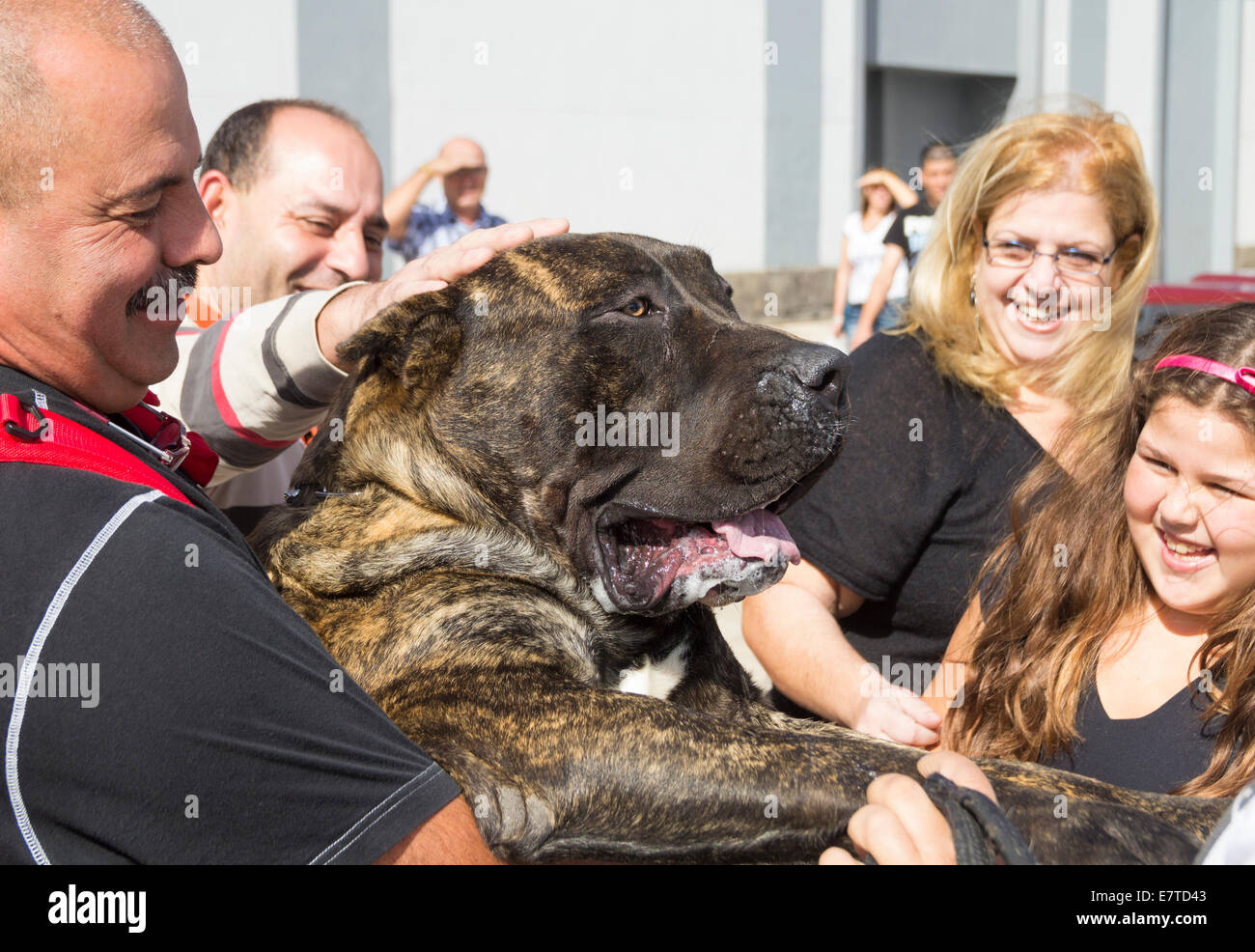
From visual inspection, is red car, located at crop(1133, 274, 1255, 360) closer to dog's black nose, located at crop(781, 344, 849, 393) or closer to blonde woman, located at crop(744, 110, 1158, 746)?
blonde woman, located at crop(744, 110, 1158, 746)

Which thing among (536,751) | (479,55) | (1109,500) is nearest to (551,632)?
(536,751)

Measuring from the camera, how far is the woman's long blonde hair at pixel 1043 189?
3299 mm

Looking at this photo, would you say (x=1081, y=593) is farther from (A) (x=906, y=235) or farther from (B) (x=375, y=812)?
(A) (x=906, y=235)

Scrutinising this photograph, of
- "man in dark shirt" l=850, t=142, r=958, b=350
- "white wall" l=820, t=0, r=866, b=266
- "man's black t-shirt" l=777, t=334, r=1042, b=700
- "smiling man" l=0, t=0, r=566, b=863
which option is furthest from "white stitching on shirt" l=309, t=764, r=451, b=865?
"white wall" l=820, t=0, r=866, b=266

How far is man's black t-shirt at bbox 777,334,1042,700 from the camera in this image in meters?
3.17

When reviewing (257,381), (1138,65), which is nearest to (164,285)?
(257,381)

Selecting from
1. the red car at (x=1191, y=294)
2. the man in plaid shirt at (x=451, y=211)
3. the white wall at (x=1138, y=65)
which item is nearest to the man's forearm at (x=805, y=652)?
the red car at (x=1191, y=294)

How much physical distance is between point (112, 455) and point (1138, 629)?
203cm

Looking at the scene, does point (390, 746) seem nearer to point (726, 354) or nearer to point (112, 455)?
point (112, 455)

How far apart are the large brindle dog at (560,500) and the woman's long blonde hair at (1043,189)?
941 mm

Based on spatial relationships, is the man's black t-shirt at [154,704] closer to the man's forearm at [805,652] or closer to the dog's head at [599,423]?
the dog's head at [599,423]

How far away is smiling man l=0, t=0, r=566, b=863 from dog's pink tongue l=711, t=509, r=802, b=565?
95cm

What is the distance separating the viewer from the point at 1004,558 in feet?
9.51

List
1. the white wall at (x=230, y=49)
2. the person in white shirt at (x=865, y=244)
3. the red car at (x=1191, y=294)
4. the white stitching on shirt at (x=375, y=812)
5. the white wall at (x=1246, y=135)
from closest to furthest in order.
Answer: the white stitching on shirt at (x=375, y=812) < the red car at (x=1191, y=294) < the white wall at (x=230, y=49) < the person in white shirt at (x=865, y=244) < the white wall at (x=1246, y=135)
